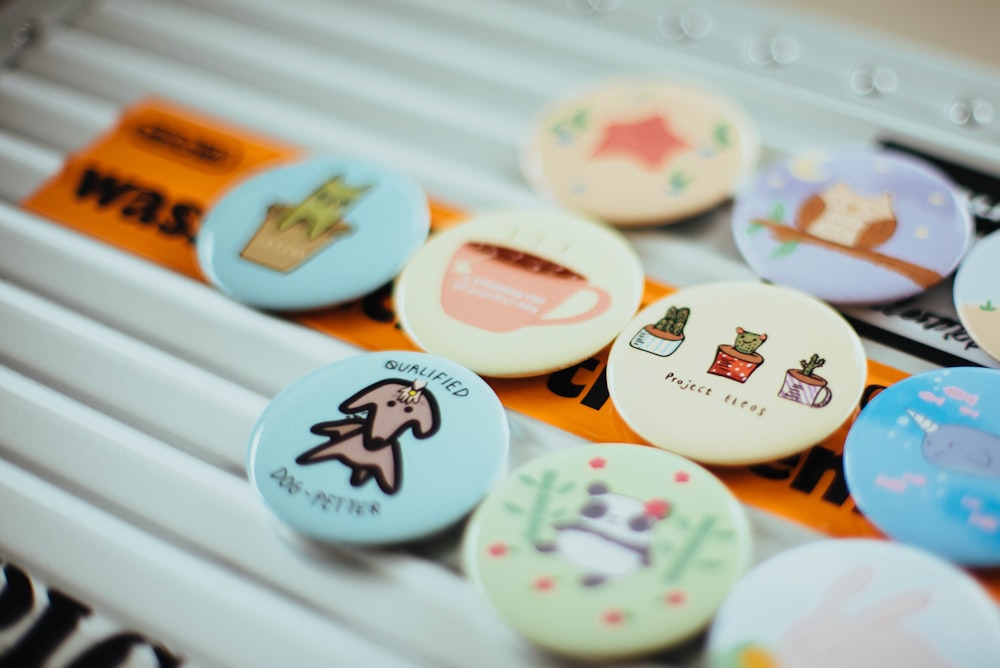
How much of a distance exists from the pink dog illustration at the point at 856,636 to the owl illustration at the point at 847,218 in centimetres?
42

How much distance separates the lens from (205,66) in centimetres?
129

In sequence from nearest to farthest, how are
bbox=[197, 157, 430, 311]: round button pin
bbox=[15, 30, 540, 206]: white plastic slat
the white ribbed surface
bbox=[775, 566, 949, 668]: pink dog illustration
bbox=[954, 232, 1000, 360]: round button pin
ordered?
bbox=[775, 566, 949, 668]: pink dog illustration < the white ribbed surface < bbox=[954, 232, 1000, 360]: round button pin < bbox=[197, 157, 430, 311]: round button pin < bbox=[15, 30, 540, 206]: white plastic slat

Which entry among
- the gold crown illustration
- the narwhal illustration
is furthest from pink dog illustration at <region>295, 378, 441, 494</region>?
the narwhal illustration

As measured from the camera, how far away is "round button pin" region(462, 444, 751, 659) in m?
0.69

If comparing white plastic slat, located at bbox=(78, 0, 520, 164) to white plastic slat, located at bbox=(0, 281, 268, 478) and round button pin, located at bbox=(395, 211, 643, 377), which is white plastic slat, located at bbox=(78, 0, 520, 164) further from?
white plastic slat, located at bbox=(0, 281, 268, 478)

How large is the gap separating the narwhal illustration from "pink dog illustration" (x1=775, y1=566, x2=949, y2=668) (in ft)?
0.43

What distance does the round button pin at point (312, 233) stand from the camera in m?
0.97

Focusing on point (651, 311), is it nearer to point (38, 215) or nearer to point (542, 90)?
point (542, 90)

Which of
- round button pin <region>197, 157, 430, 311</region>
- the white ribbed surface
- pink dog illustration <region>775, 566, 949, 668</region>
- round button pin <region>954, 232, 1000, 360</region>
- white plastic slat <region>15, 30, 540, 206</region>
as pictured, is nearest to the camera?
pink dog illustration <region>775, 566, 949, 668</region>

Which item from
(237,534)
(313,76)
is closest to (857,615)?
(237,534)

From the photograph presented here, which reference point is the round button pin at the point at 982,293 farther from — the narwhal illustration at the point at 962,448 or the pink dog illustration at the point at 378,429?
the pink dog illustration at the point at 378,429

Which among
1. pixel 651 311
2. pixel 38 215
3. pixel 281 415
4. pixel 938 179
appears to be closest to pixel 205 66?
pixel 38 215

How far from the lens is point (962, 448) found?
761 millimetres

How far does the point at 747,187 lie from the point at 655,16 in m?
0.39
